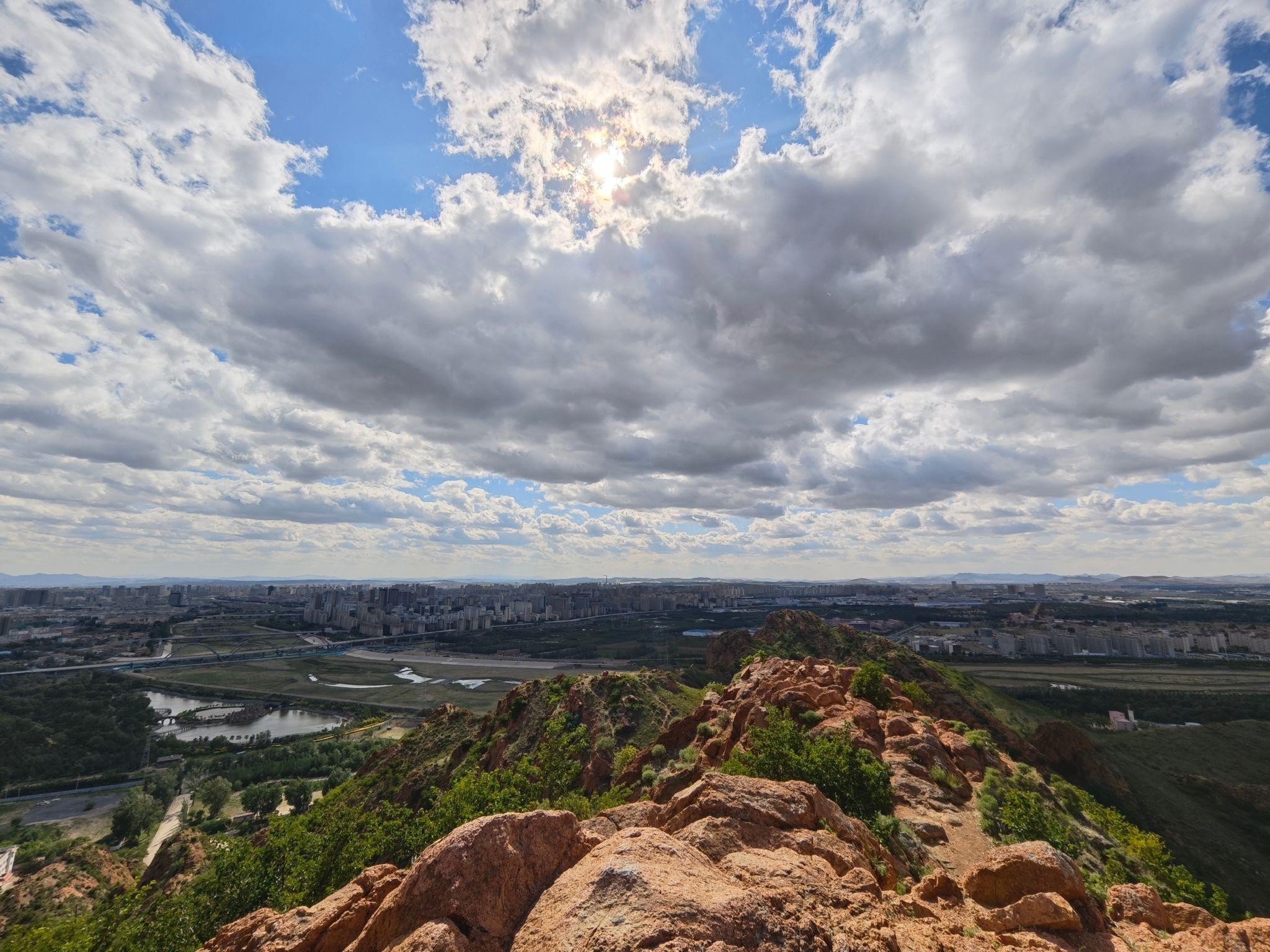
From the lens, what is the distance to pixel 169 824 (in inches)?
3393

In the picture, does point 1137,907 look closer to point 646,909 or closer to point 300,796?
point 646,909

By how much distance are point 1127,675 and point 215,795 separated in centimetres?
23012

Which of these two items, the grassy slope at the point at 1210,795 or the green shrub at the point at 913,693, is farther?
the grassy slope at the point at 1210,795

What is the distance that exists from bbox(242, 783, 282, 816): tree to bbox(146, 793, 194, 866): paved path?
8635 mm

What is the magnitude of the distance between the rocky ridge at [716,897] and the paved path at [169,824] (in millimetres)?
88536

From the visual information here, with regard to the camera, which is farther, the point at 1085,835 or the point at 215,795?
the point at 215,795

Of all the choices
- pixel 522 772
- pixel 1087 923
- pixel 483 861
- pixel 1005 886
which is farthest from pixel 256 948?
pixel 522 772

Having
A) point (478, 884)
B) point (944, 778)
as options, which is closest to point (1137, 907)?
point (944, 778)

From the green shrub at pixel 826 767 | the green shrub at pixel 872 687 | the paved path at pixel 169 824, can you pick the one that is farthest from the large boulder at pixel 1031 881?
the paved path at pixel 169 824

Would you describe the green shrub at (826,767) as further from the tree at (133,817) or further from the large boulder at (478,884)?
the tree at (133,817)

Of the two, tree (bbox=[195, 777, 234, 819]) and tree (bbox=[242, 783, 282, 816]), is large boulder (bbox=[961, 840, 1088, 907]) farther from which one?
tree (bbox=[195, 777, 234, 819])

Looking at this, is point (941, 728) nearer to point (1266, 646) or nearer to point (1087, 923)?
point (1087, 923)

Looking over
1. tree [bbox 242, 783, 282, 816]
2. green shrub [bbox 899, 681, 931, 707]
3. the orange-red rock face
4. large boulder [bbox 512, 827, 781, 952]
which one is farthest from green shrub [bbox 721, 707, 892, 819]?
tree [bbox 242, 783, 282, 816]

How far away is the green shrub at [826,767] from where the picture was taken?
23.4 metres
